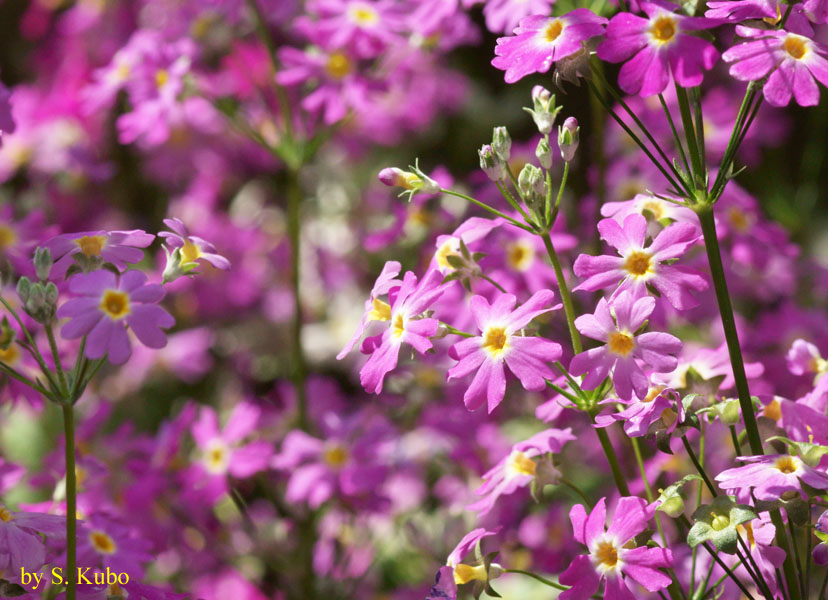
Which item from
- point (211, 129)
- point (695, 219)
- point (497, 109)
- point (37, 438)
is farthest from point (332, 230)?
point (695, 219)

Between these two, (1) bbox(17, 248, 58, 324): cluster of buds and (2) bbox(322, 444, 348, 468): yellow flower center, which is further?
(2) bbox(322, 444, 348, 468): yellow flower center

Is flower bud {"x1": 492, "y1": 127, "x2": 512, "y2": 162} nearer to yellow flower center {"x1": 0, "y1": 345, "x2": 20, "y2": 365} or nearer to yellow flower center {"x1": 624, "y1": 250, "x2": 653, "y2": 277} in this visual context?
yellow flower center {"x1": 624, "y1": 250, "x2": 653, "y2": 277}

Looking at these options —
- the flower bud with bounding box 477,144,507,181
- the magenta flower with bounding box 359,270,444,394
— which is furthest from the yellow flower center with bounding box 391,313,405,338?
the flower bud with bounding box 477,144,507,181

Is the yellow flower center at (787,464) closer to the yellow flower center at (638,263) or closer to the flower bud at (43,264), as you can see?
the yellow flower center at (638,263)

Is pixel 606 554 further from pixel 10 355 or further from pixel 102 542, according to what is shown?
pixel 10 355

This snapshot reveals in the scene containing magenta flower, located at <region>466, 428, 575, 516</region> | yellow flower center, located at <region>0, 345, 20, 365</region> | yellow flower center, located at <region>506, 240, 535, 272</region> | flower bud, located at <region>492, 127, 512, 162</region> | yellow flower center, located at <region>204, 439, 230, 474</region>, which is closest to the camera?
flower bud, located at <region>492, 127, 512, 162</region>

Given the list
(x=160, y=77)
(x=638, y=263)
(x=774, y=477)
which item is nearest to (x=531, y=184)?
(x=638, y=263)

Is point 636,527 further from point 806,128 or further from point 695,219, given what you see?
point 806,128

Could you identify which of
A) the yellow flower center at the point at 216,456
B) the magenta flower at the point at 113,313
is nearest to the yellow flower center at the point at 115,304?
the magenta flower at the point at 113,313
